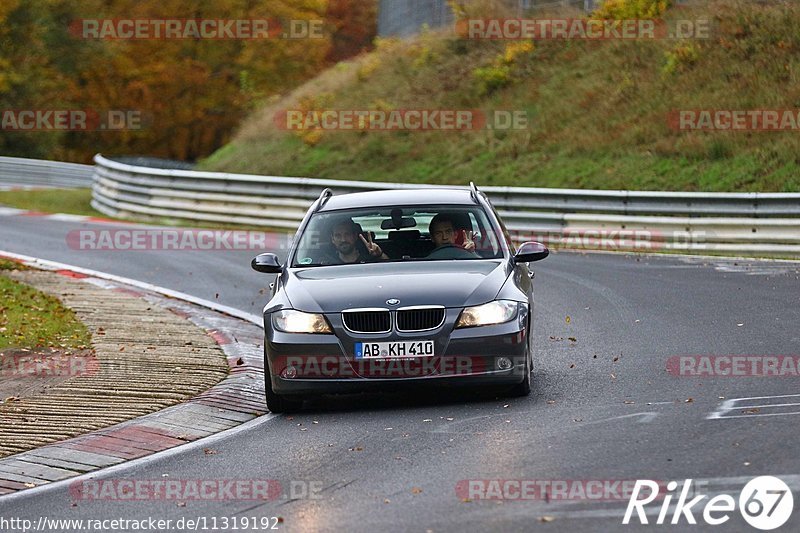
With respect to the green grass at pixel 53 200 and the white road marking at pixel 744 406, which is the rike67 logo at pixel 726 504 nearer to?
the white road marking at pixel 744 406

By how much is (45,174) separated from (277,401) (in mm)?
38701

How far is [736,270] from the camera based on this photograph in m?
18.5

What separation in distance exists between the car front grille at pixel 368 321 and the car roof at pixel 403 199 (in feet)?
5.74

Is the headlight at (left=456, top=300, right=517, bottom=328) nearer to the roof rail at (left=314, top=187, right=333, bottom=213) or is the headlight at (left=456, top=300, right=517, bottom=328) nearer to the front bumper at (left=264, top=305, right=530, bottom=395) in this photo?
the front bumper at (left=264, top=305, right=530, bottom=395)

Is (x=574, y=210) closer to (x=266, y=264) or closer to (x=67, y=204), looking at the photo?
(x=266, y=264)

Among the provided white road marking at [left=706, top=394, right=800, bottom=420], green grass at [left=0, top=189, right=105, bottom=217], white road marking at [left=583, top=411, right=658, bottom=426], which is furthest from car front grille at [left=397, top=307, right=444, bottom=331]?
green grass at [left=0, top=189, right=105, bottom=217]

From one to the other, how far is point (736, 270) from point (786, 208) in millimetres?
3324

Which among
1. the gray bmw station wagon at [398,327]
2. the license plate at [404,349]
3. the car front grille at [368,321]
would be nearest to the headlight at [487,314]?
the gray bmw station wagon at [398,327]

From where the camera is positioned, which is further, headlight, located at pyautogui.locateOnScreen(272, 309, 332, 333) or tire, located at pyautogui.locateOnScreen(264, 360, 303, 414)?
tire, located at pyautogui.locateOnScreen(264, 360, 303, 414)

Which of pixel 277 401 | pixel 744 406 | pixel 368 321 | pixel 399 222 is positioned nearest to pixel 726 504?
pixel 744 406

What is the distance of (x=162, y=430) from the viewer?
32.6 ft

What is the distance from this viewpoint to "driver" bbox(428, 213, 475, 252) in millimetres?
11367

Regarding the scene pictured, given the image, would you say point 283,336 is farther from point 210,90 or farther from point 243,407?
point 210,90

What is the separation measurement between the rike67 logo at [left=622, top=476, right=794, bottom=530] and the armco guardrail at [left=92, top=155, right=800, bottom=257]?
47.4 ft
